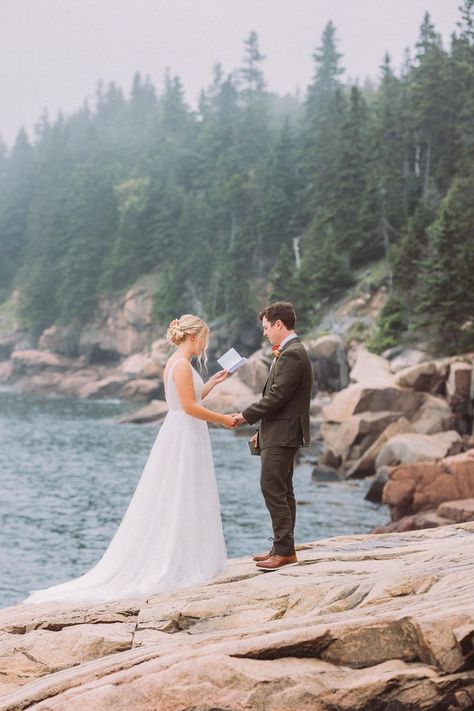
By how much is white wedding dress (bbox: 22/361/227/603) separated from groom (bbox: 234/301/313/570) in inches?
22.6

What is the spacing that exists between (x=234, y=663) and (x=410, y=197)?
2397 inches

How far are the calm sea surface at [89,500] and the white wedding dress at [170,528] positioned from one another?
29.3 ft

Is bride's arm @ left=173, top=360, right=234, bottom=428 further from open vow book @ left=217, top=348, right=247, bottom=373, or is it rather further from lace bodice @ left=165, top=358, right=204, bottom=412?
open vow book @ left=217, top=348, right=247, bottom=373

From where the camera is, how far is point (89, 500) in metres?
27.3

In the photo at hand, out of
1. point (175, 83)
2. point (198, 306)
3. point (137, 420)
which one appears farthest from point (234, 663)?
point (175, 83)

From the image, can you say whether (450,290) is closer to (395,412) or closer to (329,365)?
(329,365)

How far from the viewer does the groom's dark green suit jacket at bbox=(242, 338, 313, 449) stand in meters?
7.37

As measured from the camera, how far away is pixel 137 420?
50656mm

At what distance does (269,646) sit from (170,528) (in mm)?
2549

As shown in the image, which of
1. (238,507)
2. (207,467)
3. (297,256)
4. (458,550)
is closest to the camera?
(458,550)

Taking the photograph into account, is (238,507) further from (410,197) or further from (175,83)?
(175,83)

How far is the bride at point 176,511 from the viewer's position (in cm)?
761

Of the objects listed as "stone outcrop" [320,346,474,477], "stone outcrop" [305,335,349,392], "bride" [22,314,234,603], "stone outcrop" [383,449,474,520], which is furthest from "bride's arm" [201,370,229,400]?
"stone outcrop" [305,335,349,392]

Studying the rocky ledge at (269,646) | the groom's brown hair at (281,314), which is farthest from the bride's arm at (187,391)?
the rocky ledge at (269,646)
